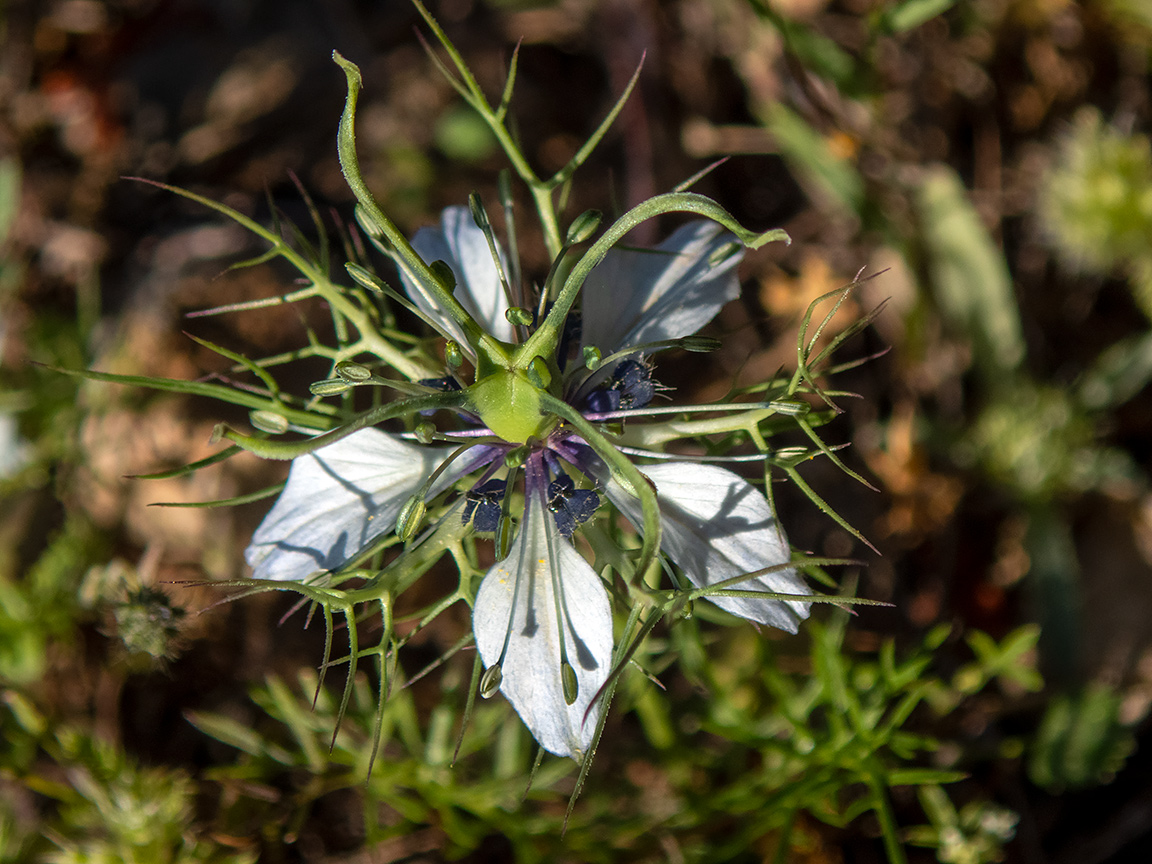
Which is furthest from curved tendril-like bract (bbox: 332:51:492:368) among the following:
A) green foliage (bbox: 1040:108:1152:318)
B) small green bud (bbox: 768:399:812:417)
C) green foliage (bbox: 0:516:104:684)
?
green foliage (bbox: 1040:108:1152:318)

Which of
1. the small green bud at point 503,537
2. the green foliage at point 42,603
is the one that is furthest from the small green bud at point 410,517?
the green foliage at point 42,603

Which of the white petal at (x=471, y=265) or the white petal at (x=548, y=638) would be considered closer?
the white petal at (x=548, y=638)

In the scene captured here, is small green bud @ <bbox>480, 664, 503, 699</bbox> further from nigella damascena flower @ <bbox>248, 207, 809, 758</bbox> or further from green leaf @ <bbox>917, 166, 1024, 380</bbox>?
green leaf @ <bbox>917, 166, 1024, 380</bbox>

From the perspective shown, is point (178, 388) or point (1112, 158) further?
point (1112, 158)

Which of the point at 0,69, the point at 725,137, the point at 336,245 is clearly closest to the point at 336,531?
the point at 336,245

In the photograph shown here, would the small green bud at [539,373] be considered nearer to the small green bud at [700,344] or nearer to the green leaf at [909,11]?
the small green bud at [700,344]

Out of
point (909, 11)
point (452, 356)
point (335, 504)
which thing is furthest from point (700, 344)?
point (909, 11)

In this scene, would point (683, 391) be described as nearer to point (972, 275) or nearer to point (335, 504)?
point (972, 275)

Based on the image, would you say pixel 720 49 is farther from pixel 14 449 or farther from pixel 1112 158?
pixel 14 449
